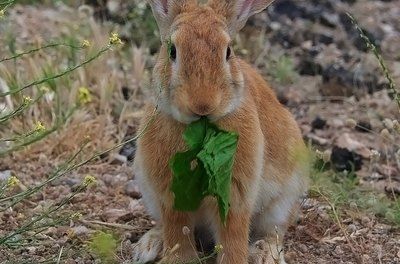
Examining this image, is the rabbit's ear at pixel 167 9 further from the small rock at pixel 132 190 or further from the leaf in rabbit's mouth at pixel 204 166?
the small rock at pixel 132 190

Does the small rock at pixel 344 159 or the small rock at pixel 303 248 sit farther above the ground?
the small rock at pixel 303 248

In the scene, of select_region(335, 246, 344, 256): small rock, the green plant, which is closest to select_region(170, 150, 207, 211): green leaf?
select_region(335, 246, 344, 256): small rock

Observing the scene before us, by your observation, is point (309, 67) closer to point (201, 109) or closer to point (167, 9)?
point (167, 9)

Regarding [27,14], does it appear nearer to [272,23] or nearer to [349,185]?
[272,23]

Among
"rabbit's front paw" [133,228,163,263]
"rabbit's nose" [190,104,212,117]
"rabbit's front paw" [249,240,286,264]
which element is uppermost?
"rabbit's nose" [190,104,212,117]

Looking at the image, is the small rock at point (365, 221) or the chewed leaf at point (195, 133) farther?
the small rock at point (365, 221)

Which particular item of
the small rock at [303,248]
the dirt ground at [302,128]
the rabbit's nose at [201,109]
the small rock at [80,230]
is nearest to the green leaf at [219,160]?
the rabbit's nose at [201,109]

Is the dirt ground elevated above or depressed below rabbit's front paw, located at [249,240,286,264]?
below

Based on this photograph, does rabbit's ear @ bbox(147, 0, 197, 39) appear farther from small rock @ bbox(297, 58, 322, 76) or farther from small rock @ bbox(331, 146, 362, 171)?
small rock @ bbox(297, 58, 322, 76)

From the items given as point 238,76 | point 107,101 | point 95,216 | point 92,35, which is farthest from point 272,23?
point 238,76
